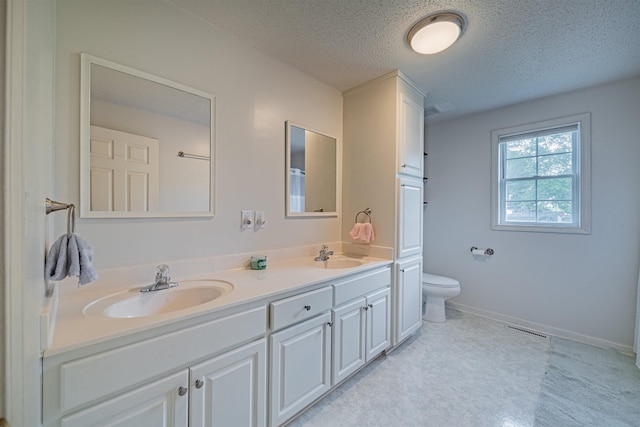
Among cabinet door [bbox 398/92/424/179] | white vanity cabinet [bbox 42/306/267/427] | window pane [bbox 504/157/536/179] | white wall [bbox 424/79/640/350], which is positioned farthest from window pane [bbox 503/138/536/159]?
white vanity cabinet [bbox 42/306/267/427]

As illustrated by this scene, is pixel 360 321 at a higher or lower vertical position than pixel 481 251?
lower

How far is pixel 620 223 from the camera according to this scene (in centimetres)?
220

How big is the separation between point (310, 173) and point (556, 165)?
2451 mm

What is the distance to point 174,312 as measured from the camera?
3.26 feet

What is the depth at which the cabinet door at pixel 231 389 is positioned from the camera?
104 cm

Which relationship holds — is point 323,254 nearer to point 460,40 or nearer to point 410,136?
point 410,136

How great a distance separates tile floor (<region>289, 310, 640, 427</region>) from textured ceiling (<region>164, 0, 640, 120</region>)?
232 centimetres

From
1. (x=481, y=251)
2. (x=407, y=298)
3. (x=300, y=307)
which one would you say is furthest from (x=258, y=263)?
(x=481, y=251)

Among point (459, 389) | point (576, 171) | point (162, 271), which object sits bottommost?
point (459, 389)

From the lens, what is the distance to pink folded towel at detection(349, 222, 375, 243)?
217cm

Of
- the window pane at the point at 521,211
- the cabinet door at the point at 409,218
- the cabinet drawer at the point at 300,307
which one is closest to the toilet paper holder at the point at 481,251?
the window pane at the point at 521,211

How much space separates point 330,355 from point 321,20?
2.05 metres

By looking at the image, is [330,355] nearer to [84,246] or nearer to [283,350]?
[283,350]

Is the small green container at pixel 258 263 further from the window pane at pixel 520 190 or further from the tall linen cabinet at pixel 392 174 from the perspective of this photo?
the window pane at pixel 520 190
